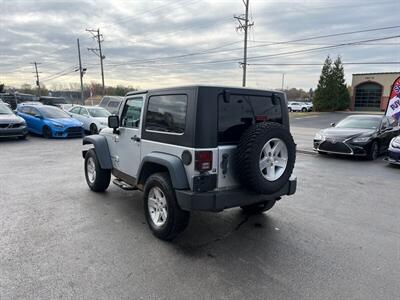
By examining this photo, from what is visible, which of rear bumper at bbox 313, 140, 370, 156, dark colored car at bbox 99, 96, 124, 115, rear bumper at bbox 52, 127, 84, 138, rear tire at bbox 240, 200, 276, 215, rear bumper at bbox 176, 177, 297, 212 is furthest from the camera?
dark colored car at bbox 99, 96, 124, 115

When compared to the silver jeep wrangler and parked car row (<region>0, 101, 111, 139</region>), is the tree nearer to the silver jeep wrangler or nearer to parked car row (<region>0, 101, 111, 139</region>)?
parked car row (<region>0, 101, 111, 139</region>)

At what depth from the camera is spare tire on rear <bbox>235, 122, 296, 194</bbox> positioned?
3463mm

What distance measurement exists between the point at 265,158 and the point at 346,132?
7.50m

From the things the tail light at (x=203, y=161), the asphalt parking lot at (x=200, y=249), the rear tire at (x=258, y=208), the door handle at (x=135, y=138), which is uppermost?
the door handle at (x=135, y=138)

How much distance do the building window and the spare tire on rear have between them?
153 ft

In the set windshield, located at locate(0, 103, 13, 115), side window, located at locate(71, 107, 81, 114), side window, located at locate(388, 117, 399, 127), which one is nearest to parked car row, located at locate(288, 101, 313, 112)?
side window, located at locate(388, 117, 399, 127)

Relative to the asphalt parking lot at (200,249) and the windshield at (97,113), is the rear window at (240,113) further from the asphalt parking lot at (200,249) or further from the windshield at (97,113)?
the windshield at (97,113)

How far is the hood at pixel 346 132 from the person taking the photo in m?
9.76

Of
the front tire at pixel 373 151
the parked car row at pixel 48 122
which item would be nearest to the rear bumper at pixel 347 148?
the front tire at pixel 373 151

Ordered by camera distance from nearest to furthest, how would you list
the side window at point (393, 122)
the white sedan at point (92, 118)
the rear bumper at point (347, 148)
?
the rear bumper at point (347, 148) < the side window at point (393, 122) < the white sedan at point (92, 118)

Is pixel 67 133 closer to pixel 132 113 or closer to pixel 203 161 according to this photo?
pixel 132 113

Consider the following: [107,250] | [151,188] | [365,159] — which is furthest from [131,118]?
[365,159]

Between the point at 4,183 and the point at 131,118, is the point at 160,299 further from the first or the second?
the point at 4,183

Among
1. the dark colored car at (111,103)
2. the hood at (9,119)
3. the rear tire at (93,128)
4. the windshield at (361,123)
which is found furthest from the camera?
the dark colored car at (111,103)
